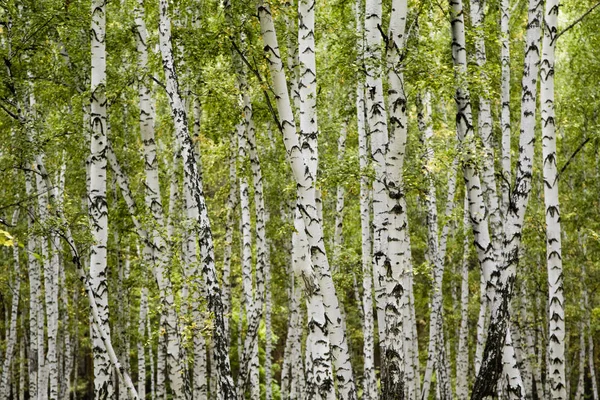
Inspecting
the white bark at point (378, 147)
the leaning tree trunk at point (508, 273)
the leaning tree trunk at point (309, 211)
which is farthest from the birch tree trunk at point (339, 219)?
the leaning tree trunk at point (508, 273)

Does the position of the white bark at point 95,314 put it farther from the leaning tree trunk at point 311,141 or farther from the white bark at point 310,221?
the leaning tree trunk at point 311,141

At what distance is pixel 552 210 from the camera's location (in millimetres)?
8414

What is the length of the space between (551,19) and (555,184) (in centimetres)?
224

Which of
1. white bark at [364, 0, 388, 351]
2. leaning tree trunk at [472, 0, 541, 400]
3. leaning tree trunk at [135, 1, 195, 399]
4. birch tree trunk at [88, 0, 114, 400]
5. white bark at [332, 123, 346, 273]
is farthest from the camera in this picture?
white bark at [332, 123, 346, 273]

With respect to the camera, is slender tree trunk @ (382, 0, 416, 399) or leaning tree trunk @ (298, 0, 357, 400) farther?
leaning tree trunk @ (298, 0, 357, 400)

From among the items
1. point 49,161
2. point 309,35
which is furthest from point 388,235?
point 49,161

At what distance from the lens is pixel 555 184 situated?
8.45 m

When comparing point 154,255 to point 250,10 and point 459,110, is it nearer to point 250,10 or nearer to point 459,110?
point 250,10

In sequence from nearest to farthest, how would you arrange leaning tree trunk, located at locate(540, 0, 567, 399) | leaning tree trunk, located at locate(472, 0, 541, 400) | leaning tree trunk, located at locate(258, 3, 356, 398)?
leaning tree trunk, located at locate(472, 0, 541, 400) < leaning tree trunk, located at locate(258, 3, 356, 398) < leaning tree trunk, located at locate(540, 0, 567, 399)

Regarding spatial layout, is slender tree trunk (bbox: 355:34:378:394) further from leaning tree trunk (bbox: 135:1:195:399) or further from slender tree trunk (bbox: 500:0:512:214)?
leaning tree trunk (bbox: 135:1:195:399)

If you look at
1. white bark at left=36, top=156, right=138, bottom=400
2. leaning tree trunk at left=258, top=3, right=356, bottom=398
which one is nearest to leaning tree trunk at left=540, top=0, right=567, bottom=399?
leaning tree trunk at left=258, top=3, right=356, bottom=398

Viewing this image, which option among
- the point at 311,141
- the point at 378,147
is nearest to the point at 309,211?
the point at 311,141

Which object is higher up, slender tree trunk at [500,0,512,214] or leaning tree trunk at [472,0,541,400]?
slender tree trunk at [500,0,512,214]

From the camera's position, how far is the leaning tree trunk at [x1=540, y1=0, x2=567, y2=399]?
8.20m
